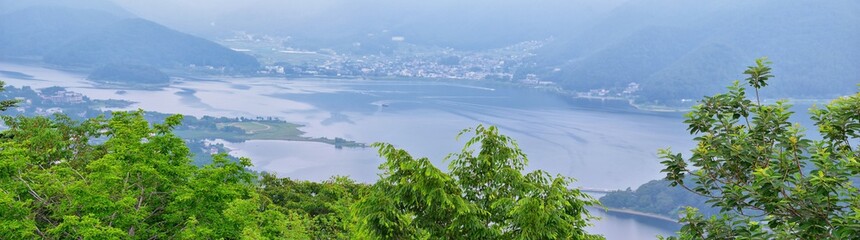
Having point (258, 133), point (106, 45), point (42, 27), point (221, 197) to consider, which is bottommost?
point (258, 133)

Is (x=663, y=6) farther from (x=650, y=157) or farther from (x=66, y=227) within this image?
(x=66, y=227)

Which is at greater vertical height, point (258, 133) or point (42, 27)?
point (42, 27)

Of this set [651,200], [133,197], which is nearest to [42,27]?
[651,200]

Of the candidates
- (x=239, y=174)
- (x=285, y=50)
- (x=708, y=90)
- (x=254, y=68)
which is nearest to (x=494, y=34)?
(x=285, y=50)

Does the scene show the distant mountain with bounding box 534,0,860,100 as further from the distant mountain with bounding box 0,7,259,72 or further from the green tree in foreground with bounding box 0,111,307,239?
the green tree in foreground with bounding box 0,111,307,239

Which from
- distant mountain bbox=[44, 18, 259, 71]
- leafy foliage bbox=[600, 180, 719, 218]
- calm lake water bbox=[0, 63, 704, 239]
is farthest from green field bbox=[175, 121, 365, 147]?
distant mountain bbox=[44, 18, 259, 71]

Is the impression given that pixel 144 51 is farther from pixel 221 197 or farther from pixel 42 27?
pixel 221 197

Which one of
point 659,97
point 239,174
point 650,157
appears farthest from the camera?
point 659,97
